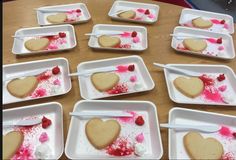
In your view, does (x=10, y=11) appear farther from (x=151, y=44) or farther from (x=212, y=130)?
(x=212, y=130)

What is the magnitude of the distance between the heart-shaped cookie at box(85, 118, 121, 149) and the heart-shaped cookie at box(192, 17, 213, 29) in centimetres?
75

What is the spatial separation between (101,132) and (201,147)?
31cm

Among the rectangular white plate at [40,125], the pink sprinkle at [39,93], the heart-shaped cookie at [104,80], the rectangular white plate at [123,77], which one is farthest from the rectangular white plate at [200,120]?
the pink sprinkle at [39,93]

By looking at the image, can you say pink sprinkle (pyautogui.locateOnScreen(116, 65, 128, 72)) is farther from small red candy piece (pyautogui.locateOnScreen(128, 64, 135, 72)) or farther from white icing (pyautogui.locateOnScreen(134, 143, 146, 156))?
white icing (pyautogui.locateOnScreen(134, 143, 146, 156))

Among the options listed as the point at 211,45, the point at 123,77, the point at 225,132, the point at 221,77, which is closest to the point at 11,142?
the point at 123,77

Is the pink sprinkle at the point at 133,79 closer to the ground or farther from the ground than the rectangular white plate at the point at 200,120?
farther from the ground

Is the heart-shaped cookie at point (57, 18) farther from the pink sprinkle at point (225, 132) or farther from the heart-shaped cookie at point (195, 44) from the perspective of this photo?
the pink sprinkle at point (225, 132)

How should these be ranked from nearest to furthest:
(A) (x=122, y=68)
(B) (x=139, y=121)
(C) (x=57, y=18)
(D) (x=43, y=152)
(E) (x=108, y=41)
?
1. (D) (x=43, y=152)
2. (B) (x=139, y=121)
3. (A) (x=122, y=68)
4. (E) (x=108, y=41)
5. (C) (x=57, y=18)

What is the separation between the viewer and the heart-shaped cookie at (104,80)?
1.05 meters

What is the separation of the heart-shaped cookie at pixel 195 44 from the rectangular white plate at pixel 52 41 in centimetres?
50

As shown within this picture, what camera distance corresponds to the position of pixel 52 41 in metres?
1.27

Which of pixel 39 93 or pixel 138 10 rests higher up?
pixel 138 10

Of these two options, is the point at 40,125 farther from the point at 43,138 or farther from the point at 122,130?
the point at 122,130

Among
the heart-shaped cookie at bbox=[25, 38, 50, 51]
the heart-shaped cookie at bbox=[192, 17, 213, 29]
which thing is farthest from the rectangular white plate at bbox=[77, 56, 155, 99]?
the heart-shaped cookie at bbox=[192, 17, 213, 29]
